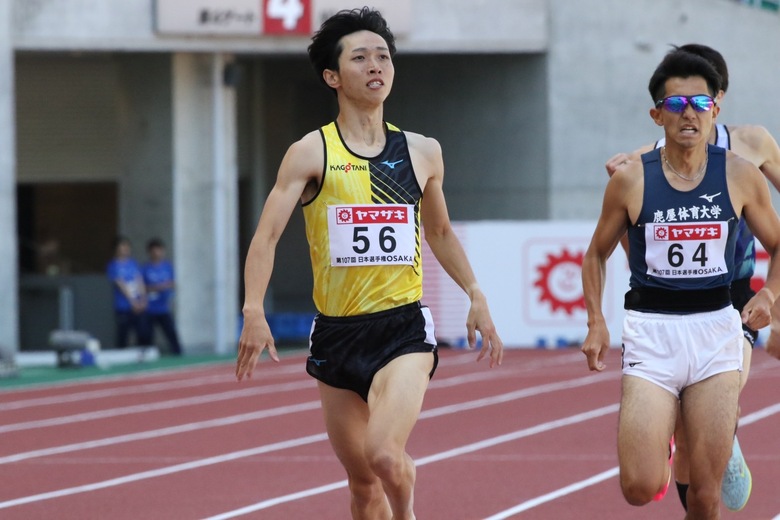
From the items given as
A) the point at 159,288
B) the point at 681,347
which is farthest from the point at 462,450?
the point at 159,288

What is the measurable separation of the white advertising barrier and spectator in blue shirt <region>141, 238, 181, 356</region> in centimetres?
365

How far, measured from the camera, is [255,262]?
6250 millimetres

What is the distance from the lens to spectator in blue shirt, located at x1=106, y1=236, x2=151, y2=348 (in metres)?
21.8

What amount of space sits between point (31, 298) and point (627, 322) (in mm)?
18599

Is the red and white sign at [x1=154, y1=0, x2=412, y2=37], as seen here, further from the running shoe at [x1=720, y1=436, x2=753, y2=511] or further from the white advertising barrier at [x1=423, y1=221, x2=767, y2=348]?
the running shoe at [x1=720, y1=436, x2=753, y2=511]

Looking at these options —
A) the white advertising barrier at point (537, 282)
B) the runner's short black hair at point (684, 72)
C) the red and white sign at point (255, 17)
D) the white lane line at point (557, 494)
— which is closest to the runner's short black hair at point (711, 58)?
the runner's short black hair at point (684, 72)

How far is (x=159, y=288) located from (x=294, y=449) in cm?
1107

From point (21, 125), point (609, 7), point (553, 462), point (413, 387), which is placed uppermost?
point (609, 7)

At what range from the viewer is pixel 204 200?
23.3m

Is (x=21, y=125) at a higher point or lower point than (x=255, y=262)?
higher

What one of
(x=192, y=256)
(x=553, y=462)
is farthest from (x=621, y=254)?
(x=553, y=462)

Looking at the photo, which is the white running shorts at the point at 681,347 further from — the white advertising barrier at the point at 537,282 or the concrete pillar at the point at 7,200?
the concrete pillar at the point at 7,200

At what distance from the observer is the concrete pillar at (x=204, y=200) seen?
23109mm

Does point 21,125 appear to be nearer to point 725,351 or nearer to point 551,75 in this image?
point 551,75
